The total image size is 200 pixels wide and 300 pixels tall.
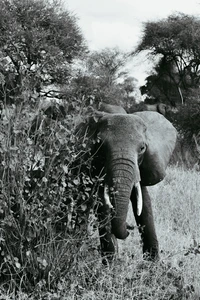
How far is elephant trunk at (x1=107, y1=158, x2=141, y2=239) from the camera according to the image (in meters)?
4.53

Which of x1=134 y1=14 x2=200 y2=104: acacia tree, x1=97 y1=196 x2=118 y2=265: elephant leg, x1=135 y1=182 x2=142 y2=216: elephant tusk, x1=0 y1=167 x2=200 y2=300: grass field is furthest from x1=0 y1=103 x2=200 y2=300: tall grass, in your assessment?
x1=134 y1=14 x2=200 y2=104: acacia tree

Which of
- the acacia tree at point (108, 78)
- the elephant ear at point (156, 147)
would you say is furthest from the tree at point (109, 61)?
the elephant ear at point (156, 147)

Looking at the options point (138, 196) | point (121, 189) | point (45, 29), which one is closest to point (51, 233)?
point (121, 189)

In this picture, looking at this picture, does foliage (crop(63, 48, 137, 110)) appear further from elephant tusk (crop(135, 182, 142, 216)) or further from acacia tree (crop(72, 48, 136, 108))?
elephant tusk (crop(135, 182, 142, 216))

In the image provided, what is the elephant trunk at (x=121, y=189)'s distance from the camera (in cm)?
453

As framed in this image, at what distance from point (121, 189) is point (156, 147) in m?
0.97

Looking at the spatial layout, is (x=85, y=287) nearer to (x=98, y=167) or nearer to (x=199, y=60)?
(x=98, y=167)

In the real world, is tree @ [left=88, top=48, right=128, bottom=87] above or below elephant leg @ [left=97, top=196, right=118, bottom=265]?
above

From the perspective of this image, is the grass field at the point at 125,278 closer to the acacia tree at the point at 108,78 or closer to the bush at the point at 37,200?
the bush at the point at 37,200

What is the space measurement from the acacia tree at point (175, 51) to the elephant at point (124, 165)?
62.2 ft

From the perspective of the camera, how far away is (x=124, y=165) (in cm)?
470

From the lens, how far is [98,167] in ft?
16.2

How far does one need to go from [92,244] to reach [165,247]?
1.50 m

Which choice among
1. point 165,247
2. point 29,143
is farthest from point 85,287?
point 165,247
